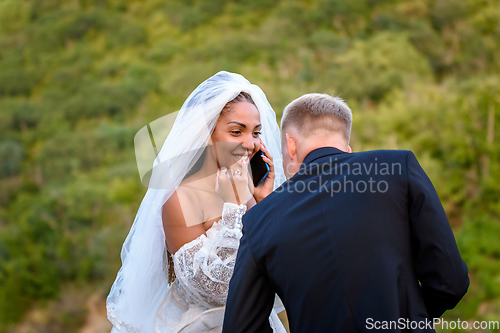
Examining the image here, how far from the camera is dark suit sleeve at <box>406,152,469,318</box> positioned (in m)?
1.50

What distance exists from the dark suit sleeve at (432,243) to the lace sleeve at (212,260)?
2.87ft

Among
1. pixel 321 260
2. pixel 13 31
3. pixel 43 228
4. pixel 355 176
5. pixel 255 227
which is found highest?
pixel 13 31

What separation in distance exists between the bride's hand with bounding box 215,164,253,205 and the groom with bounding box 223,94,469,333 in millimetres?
509

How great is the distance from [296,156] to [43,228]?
2063 cm

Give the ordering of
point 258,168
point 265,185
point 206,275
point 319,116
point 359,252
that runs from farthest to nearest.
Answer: point 258,168 < point 265,185 < point 206,275 < point 319,116 < point 359,252

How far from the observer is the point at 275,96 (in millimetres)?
22766

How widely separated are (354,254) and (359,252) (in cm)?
2

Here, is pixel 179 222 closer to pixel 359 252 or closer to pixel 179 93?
pixel 359 252

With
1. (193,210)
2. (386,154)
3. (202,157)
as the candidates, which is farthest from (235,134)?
(386,154)

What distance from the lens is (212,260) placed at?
2059 mm

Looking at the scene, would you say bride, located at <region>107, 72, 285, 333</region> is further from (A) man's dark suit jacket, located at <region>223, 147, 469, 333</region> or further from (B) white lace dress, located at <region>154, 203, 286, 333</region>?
(A) man's dark suit jacket, located at <region>223, 147, 469, 333</region>

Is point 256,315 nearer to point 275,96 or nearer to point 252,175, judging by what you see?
point 252,175

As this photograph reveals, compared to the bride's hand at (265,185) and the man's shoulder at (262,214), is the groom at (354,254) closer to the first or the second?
the man's shoulder at (262,214)

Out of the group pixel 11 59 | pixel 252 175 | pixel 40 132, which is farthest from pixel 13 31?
pixel 252 175
